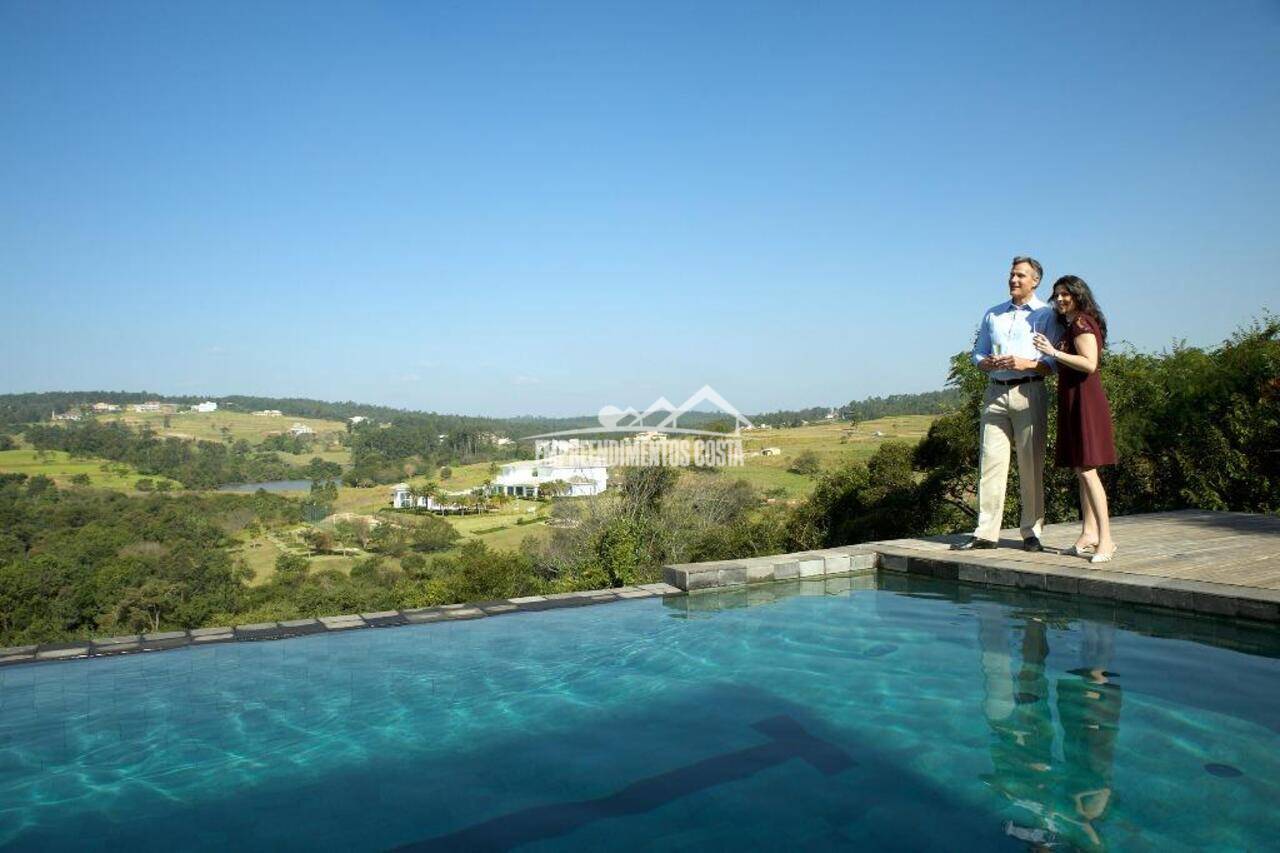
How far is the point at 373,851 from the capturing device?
2113 millimetres

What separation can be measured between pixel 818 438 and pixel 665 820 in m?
42.2

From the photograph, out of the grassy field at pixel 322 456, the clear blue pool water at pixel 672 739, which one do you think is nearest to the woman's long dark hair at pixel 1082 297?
the clear blue pool water at pixel 672 739

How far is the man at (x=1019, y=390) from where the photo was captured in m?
5.32

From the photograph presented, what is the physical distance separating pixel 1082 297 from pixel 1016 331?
1.56ft

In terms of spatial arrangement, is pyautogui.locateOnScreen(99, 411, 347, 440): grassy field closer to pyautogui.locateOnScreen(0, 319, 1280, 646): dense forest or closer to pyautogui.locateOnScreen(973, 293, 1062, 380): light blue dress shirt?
pyautogui.locateOnScreen(0, 319, 1280, 646): dense forest

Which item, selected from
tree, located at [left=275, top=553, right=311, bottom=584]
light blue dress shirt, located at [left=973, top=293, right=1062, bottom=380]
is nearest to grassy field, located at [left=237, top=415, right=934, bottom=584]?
tree, located at [left=275, top=553, right=311, bottom=584]

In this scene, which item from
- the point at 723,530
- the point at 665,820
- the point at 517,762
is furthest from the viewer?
the point at 723,530

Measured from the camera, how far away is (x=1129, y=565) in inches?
195

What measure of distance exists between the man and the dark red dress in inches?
6.7

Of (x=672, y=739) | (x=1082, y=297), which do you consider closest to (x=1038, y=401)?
(x=1082, y=297)

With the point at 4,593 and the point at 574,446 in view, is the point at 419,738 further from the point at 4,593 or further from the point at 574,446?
the point at 574,446

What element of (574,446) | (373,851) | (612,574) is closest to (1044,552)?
(612,574)

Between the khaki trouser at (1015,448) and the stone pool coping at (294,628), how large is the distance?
241cm

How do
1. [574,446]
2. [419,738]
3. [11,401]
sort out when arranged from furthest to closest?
[11,401] < [574,446] < [419,738]
